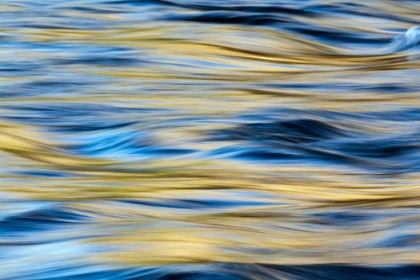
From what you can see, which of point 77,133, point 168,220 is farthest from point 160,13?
point 168,220

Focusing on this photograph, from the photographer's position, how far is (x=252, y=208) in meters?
2.95

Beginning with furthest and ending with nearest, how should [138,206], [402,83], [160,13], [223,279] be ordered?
[160,13] → [402,83] → [138,206] → [223,279]

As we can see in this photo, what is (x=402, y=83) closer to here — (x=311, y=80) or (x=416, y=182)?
(x=311, y=80)

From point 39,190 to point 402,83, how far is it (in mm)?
2048

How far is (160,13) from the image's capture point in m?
6.27

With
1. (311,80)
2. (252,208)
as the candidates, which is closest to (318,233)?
(252,208)

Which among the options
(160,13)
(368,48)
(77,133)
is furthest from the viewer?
(160,13)

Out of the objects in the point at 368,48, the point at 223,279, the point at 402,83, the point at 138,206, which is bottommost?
the point at 223,279

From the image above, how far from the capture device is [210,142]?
368 centimetres

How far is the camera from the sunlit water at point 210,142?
8.41 ft

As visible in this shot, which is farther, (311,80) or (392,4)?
(392,4)

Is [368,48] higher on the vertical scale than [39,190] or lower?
higher

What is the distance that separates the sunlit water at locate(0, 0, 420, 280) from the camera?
2.56 meters

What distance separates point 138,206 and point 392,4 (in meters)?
4.02
